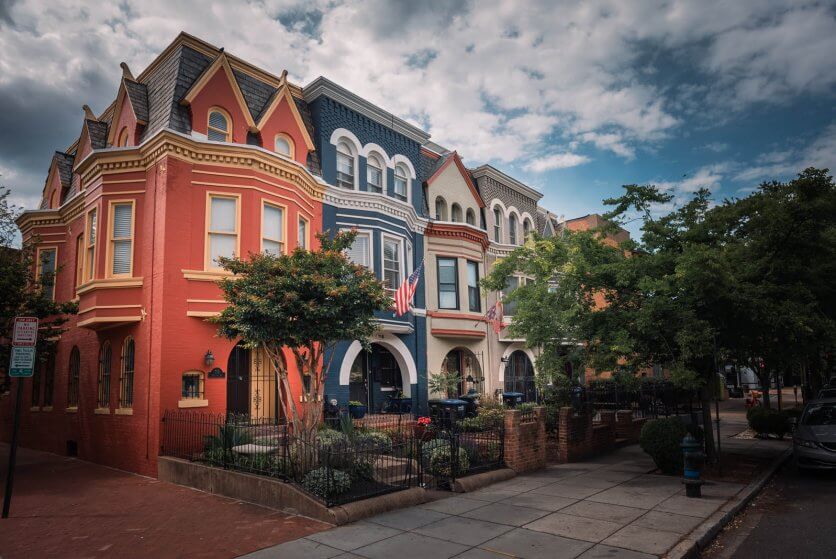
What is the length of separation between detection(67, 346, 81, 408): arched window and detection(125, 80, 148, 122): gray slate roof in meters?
7.71

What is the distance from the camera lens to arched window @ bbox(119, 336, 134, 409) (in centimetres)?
1428

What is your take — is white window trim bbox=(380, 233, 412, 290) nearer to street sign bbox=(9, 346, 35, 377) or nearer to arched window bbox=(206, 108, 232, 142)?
arched window bbox=(206, 108, 232, 142)

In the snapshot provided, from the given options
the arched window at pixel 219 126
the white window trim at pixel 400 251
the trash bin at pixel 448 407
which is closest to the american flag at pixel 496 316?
the white window trim at pixel 400 251

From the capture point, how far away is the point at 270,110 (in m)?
16.1

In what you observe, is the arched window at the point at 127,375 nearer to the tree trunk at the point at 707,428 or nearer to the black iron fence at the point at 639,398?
the black iron fence at the point at 639,398

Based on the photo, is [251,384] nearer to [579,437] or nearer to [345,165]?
[345,165]

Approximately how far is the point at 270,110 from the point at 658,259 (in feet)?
37.3

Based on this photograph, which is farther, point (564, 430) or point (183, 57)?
point (183, 57)

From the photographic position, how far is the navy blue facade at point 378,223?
17953 mm

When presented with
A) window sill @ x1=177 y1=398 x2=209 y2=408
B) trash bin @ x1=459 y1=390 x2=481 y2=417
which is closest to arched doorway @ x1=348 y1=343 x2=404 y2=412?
trash bin @ x1=459 y1=390 x2=481 y2=417

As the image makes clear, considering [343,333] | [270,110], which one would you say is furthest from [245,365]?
[270,110]

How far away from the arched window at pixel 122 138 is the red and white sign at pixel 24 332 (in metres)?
7.45

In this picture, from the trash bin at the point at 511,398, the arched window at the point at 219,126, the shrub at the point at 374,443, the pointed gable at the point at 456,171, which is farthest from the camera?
the pointed gable at the point at 456,171

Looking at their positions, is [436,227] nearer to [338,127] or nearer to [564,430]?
[338,127]
